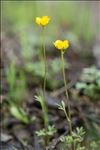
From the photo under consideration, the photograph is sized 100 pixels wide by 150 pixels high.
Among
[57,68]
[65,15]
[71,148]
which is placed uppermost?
[65,15]

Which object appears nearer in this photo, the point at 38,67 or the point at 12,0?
the point at 38,67

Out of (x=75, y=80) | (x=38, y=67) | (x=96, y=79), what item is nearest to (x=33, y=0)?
(x=38, y=67)

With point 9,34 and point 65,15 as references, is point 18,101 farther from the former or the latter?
point 65,15

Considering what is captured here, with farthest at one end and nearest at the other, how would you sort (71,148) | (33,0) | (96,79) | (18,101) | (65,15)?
(65,15)
(33,0)
(18,101)
(96,79)
(71,148)

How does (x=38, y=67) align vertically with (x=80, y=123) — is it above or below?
above

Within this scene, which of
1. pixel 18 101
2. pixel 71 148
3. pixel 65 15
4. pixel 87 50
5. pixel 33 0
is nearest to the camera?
pixel 71 148

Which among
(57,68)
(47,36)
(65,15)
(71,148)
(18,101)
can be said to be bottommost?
(71,148)

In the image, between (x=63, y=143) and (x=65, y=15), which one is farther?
(x=65, y=15)

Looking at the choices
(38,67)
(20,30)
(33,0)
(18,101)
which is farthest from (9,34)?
(18,101)

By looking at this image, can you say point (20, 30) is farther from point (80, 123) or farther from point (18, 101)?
point (80, 123)
